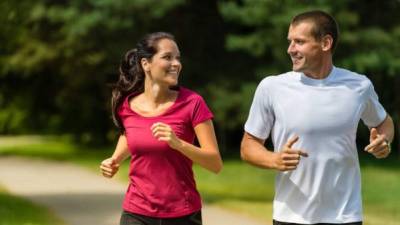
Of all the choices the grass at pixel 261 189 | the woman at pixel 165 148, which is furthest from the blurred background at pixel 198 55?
the woman at pixel 165 148

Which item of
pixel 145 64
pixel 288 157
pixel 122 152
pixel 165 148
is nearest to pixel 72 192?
pixel 122 152

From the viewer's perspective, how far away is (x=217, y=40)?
89.8 ft

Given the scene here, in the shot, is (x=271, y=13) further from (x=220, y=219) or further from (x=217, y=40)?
(x=220, y=219)

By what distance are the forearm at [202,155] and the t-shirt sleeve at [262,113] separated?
33cm

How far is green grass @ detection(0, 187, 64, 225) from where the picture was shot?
38.1ft

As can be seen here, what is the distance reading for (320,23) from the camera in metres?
4.28

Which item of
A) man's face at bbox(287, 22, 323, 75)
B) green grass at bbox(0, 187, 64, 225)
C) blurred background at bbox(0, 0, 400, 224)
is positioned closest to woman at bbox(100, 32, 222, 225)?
man's face at bbox(287, 22, 323, 75)

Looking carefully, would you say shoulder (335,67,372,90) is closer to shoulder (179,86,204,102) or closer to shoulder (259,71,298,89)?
shoulder (259,71,298,89)

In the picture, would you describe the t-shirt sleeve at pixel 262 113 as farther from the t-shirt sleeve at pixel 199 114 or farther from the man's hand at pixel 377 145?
the man's hand at pixel 377 145

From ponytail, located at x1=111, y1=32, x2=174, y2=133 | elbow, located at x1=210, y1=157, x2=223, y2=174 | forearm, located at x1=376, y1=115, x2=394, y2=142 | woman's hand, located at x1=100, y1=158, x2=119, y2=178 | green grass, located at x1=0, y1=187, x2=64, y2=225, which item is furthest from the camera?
green grass, located at x1=0, y1=187, x2=64, y2=225

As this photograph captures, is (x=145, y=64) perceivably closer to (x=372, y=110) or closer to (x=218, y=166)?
(x=218, y=166)

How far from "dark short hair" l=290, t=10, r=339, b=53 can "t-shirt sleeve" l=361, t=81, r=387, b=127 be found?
29cm

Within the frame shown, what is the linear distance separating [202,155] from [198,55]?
22.5 m

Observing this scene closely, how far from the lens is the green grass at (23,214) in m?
11.6
